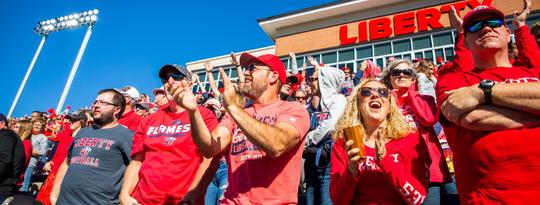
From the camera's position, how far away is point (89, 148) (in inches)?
156

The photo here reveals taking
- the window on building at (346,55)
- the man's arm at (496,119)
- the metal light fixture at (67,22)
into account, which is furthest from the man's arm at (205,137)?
the metal light fixture at (67,22)

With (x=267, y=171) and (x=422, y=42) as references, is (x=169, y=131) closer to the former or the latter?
(x=267, y=171)

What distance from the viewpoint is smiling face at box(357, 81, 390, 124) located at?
2.78 meters

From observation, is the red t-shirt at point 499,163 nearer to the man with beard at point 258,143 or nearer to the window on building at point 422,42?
the man with beard at point 258,143

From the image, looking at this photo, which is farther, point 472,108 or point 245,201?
point 245,201

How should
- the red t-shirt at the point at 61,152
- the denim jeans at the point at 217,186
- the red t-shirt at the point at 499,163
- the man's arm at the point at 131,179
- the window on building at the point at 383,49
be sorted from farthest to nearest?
the window on building at the point at 383,49 < the red t-shirt at the point at 61,152 < the denim jeans at the point at 217,186 < the man's arm at the point at 131,179 < the red t-shirt at the point at 499,163

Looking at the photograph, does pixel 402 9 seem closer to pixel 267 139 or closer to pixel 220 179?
pixel 220 179

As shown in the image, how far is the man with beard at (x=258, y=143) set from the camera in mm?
2232

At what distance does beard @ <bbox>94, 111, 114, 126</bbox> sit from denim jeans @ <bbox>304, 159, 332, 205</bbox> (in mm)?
2664

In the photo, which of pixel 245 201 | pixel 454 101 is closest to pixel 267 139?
pixel 245 201

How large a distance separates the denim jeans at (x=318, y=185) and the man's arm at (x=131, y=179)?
1989 millimetres

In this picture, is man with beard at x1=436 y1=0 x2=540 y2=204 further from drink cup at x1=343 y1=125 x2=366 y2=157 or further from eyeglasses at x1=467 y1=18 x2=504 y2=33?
drink cup at x1=343 y1=125 x2=366 y2=157

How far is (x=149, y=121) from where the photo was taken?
3596 millimetres

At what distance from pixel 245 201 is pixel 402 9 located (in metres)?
19.8
